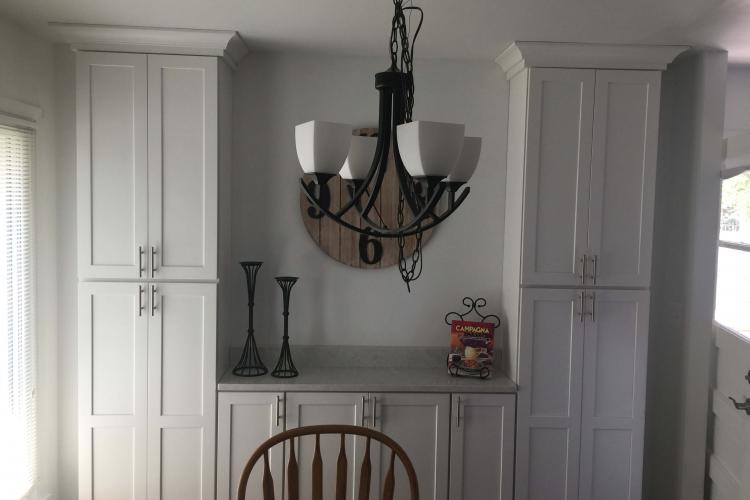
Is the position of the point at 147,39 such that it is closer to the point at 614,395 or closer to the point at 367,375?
the point at 367,375

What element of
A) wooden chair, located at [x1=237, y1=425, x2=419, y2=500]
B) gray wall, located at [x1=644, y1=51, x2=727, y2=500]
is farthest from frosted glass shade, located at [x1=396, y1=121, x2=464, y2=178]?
gray wall, located at [x1=644, y1=51, x2=727, y2=500]

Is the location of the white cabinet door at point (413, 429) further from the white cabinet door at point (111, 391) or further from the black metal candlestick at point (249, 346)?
the white cabinet door at point (111, 391)

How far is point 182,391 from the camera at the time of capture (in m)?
2.76

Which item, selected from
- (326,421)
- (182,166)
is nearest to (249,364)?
(326,421)

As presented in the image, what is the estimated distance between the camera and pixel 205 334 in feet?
9.02

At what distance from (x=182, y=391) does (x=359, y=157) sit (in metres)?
1.78

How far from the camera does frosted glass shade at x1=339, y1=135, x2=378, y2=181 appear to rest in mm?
1457

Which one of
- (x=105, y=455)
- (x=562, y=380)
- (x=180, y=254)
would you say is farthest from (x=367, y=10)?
(x=105, y=455)

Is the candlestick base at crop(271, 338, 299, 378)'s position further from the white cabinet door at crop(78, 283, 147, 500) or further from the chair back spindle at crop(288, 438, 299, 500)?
the chair back spindle at crop(288, 438, 299, 500)

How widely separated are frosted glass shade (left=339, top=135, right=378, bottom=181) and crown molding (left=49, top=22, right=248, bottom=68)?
4.76ft

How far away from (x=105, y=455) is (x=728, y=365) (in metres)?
2.90

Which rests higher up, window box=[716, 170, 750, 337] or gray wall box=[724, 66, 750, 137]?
gray wall box=[724, 66, 750, 137]

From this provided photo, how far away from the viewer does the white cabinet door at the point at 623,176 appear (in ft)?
9.09

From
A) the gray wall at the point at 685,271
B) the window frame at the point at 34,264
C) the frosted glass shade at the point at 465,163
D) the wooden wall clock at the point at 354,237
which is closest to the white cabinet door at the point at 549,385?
the gray wall at the point at 685,271
